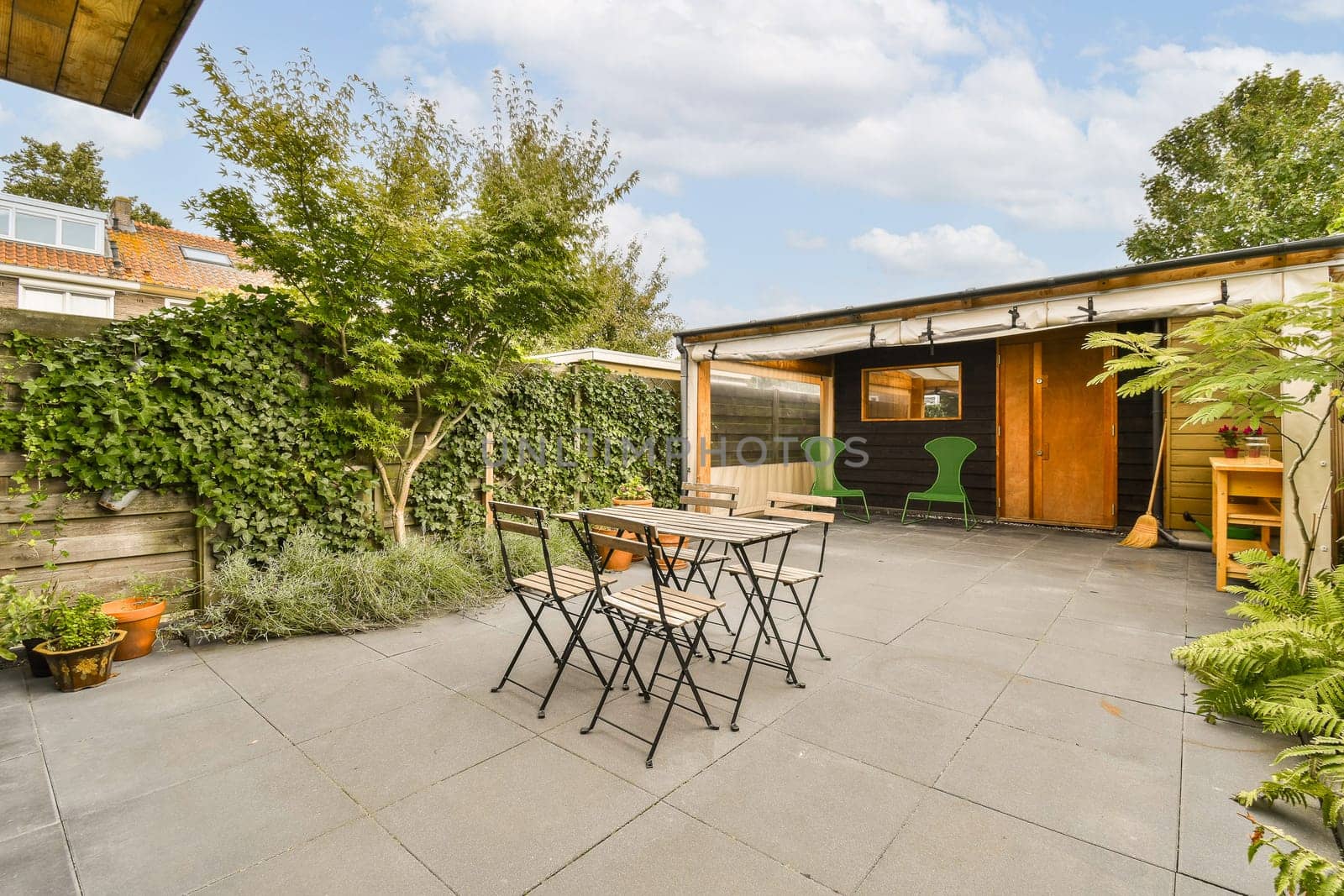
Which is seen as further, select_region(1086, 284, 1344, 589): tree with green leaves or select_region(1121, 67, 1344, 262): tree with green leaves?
select_region(1121, 67, 1344, 262): tree with green leaves

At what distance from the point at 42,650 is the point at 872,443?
25.4 feet

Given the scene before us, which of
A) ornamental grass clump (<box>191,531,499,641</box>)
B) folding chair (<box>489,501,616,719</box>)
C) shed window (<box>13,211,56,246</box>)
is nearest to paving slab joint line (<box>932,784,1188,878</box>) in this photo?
folding chair (<box>489,501,616,719</box>)

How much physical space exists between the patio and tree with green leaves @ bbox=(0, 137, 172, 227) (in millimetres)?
19750

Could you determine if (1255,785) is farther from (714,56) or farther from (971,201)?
(971,201)

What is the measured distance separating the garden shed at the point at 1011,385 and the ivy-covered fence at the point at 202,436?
339cm

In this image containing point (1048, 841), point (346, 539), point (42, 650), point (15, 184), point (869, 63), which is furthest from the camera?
point (15, 184)

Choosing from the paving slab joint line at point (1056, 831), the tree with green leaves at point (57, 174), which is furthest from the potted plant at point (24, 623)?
the tree with green leaves at point (57, 174)

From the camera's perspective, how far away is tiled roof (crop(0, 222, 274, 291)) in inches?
421

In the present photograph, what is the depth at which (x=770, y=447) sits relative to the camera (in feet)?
26.0

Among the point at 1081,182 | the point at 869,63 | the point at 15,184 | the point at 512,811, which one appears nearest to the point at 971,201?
the point at 1081,182

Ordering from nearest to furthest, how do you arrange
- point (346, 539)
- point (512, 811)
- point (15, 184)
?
point (512, 811), point (346, 539), point (15, 184)

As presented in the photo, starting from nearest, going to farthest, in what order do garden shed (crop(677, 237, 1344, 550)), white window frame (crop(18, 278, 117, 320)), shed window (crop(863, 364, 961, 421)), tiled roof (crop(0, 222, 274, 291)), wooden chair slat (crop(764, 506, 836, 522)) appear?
1. wooden chair slat (crop(764, 506, 836, 522))
2. garden shed (crop(677, 237, 1344, 550))
3. shed window (crop(863, 364, 961, 421))
4. white window frame (crop(18, 278, 117, 320))
5. tiled roof (crop(0, 222, 274, 291))

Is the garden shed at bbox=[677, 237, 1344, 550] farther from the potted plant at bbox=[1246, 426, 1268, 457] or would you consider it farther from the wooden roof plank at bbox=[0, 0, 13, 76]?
the wooden roof plank at bbox=[0, 0, 13, 76]

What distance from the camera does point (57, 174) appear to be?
1572 cm
